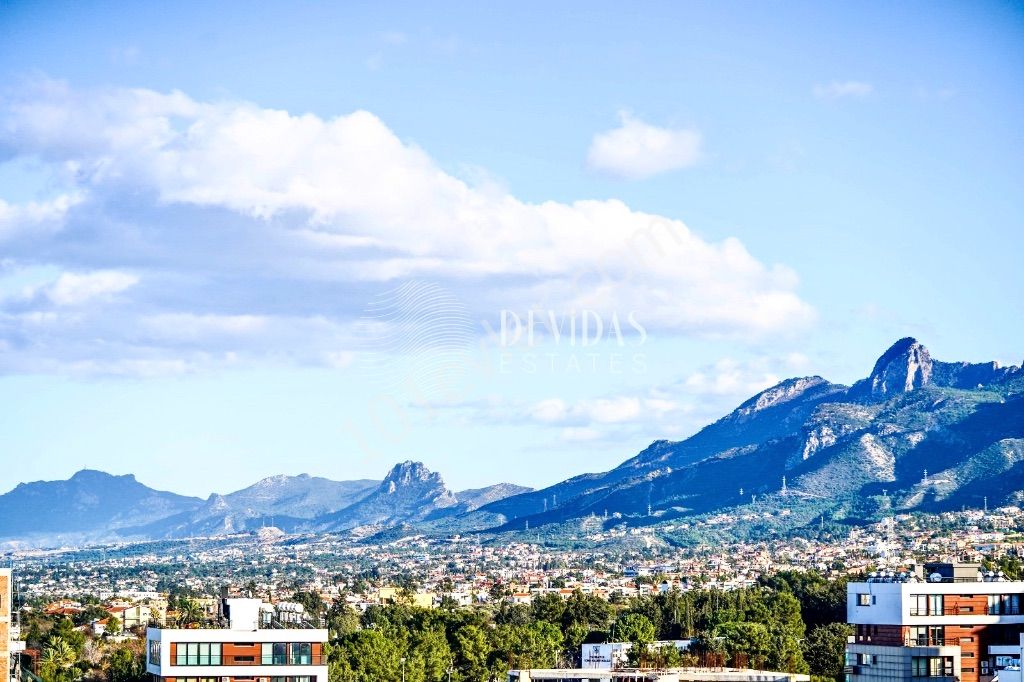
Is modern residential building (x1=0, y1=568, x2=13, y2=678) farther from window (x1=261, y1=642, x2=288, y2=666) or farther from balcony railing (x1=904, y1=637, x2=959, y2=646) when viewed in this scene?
balcony railing (x1=904, y1=637, x2=959, y2=646)

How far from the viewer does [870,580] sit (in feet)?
355

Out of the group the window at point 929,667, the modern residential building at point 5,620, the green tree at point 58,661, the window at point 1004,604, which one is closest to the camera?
the modern residential building at point 5,620

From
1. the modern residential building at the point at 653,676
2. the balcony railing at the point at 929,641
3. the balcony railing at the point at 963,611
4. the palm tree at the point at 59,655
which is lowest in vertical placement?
the modern residential building at the point at 653,676

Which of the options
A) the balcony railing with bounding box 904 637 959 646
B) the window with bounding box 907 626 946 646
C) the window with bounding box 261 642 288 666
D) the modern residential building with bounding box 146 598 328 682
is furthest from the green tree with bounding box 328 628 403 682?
the window with bounding box 907 626 946 646

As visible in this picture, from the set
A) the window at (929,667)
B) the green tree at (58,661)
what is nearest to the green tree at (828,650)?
the window at (929,667)

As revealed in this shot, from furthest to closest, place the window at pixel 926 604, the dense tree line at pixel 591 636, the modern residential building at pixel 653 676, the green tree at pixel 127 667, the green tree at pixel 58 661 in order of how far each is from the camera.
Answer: the dense tree line at pixel 591 636
the green tree at pixel 58 661
the green tree at pixel 127 667
the modern residential building at pixel 653 676
the window at pixel 926 604

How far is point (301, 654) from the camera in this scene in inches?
4117

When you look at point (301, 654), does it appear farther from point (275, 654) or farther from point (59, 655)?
point (59, 655)

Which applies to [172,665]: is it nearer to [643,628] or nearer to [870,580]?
[870,580]

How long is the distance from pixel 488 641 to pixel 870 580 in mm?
56893

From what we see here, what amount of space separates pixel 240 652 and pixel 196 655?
219 cm

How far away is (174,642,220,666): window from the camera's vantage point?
103062mm

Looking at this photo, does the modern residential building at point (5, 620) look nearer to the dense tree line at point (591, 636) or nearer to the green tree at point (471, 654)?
the dense tree line at point (591, 636)

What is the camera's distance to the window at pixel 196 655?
10306 centimetres
